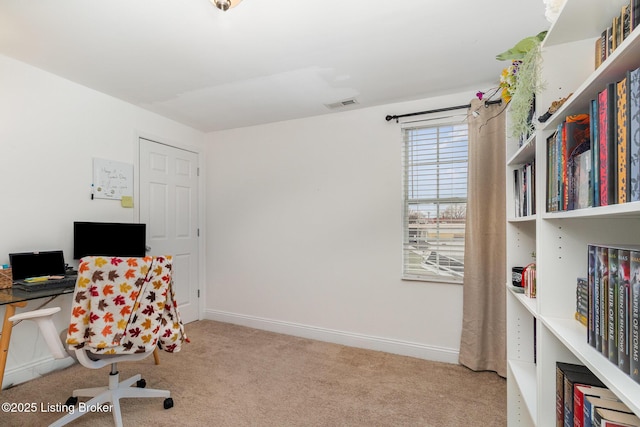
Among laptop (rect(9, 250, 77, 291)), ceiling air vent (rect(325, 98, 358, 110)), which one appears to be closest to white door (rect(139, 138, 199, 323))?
laptop (rect(9, 250, 77, 291))

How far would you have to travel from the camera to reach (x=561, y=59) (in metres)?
1.12

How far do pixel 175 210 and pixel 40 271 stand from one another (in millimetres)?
1418

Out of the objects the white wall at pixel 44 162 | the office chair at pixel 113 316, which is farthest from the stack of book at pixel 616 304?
the white wall at pixel 44 162

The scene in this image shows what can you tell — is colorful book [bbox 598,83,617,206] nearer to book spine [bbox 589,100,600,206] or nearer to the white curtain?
book spine [bbox 589,100,600,206]

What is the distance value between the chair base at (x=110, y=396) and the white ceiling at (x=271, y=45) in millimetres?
2100

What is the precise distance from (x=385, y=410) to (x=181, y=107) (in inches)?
124

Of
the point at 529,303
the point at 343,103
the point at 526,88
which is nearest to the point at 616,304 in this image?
the point at 529,303

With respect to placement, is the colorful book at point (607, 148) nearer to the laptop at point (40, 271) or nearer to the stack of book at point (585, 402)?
the stack of book at point (585, 402)

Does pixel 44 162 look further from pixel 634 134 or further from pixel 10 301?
pixel 634 134

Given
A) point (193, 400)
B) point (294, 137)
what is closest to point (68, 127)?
point (294, 137)

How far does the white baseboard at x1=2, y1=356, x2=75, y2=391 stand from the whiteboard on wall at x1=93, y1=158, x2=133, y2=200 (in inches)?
54.0

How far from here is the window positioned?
2.75 m

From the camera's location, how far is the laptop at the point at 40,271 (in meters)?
2.08

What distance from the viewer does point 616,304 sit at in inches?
29.8
